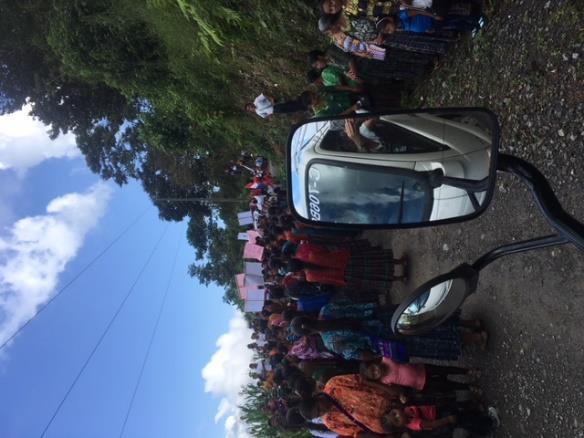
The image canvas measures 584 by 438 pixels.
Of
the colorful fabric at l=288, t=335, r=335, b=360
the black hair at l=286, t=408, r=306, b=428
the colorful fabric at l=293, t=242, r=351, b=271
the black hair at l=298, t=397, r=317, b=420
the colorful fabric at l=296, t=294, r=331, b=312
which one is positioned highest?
the colorful fabric at l=293, t=242, r=351, b=271

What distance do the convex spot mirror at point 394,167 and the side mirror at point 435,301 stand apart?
0.29 metres

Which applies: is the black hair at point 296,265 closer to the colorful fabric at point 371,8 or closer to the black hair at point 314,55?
the black hair at point 314,55

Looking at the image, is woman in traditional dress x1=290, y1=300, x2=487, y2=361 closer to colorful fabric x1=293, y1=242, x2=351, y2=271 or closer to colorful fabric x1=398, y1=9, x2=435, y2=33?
colorful fabric x1=293, y1=242, x2=351, y2=271

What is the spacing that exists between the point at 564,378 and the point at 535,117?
2.73 metres

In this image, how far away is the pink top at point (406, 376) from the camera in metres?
6.21

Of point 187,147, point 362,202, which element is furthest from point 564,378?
point 187,147

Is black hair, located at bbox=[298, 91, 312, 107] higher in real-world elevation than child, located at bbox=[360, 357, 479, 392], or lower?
higher

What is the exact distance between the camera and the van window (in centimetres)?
262

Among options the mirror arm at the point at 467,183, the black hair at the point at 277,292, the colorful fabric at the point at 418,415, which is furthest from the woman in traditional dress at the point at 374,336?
the mirror arm at the point at 467,183

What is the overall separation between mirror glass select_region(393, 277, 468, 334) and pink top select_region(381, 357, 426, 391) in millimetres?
3284

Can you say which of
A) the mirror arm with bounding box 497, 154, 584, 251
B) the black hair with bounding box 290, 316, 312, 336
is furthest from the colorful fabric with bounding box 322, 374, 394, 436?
the mirror arm with bounding box 497, 154, 584, 251

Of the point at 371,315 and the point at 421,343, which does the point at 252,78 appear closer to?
the point at 371,315

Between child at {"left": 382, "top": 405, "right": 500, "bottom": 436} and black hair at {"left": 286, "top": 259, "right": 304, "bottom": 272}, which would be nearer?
child at {"left": 382, "top": 405, "right": 500, "bottom": 436}

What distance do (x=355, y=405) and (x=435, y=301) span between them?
3.59 meters
